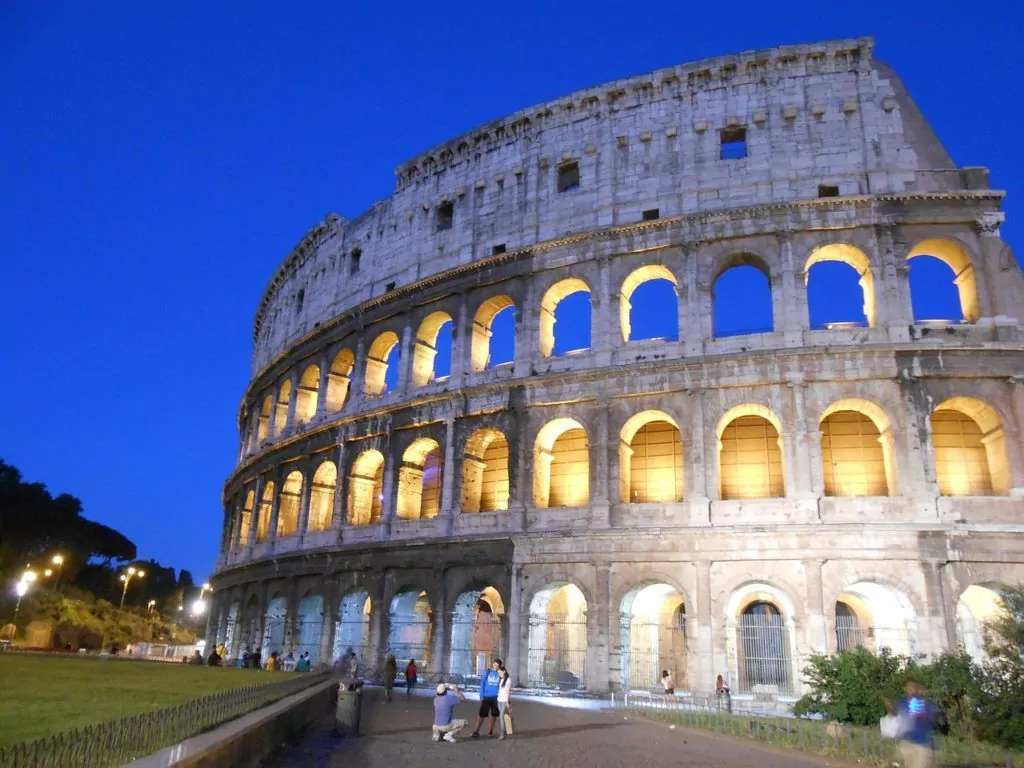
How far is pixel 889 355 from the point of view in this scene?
18.5 metres

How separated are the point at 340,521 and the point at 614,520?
30.5 feet

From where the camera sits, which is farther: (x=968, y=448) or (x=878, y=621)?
(x=878, y=621)

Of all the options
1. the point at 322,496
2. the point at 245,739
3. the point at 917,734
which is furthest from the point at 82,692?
the point at 322,496

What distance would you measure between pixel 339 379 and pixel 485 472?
7549 millimetres

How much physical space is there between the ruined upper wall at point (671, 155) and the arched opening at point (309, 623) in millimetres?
10125

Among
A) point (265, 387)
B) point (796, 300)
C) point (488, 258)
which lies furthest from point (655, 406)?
point (265, 387)

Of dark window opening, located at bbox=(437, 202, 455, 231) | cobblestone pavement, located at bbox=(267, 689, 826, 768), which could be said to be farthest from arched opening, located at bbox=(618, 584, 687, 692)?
dark window opening, located at bbox=(437, 202, 455, 231)

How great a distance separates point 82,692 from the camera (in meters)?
10.5

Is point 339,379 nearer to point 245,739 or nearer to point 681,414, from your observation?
point 681,414

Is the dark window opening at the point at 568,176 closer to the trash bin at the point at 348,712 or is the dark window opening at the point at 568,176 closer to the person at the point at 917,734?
the trash bin at the point at 348,712

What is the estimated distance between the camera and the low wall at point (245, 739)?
5.75m

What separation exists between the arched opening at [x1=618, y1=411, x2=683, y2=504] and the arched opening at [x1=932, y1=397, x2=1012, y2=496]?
603cm

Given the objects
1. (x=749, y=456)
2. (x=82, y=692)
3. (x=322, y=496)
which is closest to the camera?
(x=82, y=692)

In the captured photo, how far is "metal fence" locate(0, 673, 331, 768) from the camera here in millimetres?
4746
